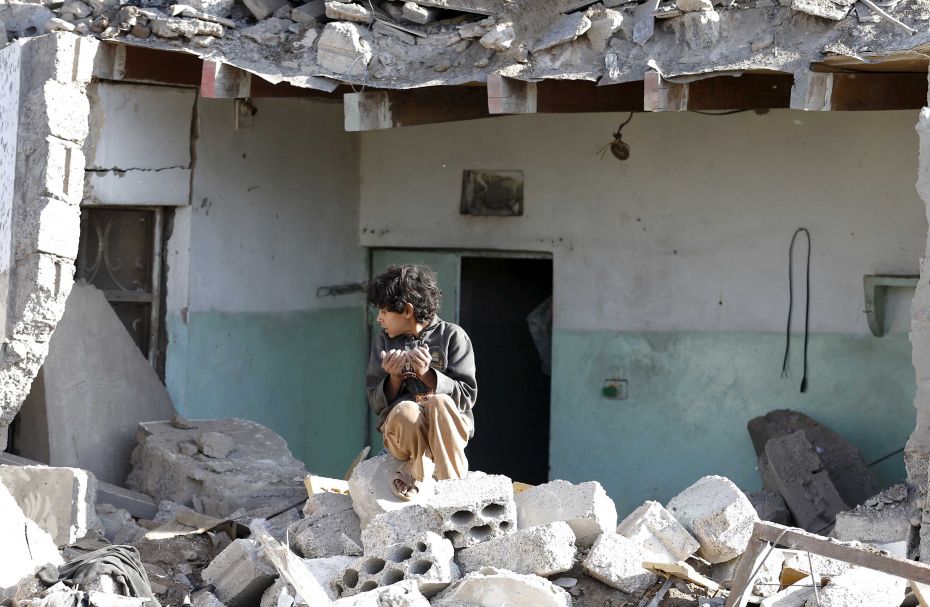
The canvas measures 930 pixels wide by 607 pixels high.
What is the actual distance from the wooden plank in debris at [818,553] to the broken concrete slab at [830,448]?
3081 mm

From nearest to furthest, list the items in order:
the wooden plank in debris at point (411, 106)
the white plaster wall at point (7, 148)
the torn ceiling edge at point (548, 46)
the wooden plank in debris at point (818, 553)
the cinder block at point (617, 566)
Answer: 1. the wooden plank in debris at point (818, 553)
2. the cinder block at point (617, 566)
3. the torn ceiling edge at point (548, 46)
4. the white plaster wall at point (7, 148)
5. the wooden plank in debris at point (411, 106)

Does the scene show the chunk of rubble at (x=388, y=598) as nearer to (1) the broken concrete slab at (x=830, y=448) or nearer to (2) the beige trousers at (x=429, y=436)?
(2) the beige trousers at (x=429, y=436)

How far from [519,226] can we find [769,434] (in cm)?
236

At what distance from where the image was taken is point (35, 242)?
624cm

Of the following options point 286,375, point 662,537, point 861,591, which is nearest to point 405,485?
point 662,537

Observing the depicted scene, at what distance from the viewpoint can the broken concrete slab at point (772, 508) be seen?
739 cm

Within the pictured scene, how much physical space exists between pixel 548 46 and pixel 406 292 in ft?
6.30

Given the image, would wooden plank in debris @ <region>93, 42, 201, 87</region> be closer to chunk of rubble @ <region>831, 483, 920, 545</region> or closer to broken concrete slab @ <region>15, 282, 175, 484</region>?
broken concrete slab @ <region>15, 282, 175, 484</region>

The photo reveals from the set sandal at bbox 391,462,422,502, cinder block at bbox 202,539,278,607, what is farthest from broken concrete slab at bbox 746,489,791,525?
Result: cinder block at bbox 202,539,278,607

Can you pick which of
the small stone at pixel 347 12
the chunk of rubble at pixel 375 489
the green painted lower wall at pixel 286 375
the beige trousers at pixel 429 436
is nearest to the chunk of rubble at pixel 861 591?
the beige trousers at pixel 429 436

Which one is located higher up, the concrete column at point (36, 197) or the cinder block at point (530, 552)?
the concrete column at point (36, 197)

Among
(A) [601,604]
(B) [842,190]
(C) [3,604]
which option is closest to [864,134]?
(B) [842,190]

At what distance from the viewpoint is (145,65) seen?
7.11m

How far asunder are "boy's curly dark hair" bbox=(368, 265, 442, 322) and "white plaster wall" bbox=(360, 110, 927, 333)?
11.1 feet
